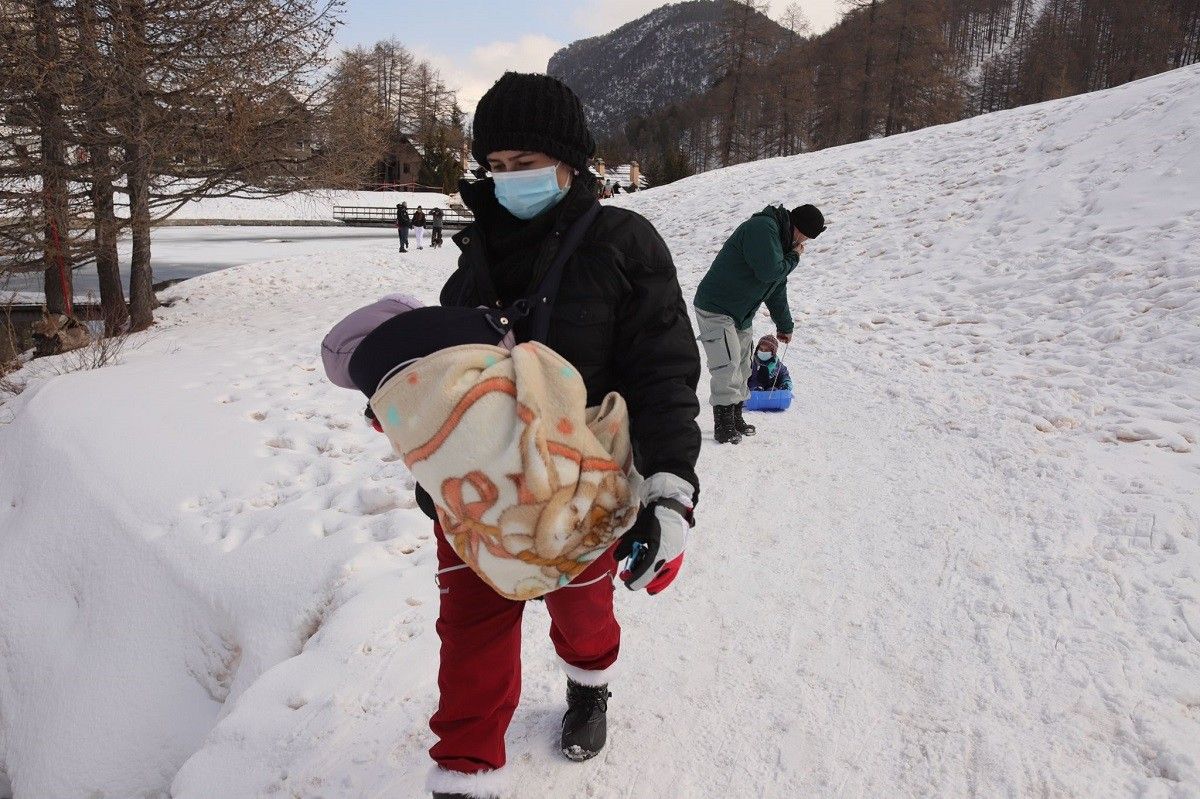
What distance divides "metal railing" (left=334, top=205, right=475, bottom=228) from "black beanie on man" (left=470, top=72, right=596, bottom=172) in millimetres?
31519

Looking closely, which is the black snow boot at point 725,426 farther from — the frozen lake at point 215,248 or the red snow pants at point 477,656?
the frozen lake at point 215,248

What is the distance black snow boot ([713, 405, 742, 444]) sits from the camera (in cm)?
486

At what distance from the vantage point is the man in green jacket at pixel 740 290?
4.45m

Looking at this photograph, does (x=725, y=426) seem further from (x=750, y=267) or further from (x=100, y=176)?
(x=100, y=176)

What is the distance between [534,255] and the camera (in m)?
1.69

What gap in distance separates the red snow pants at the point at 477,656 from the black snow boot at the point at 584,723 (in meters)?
0.37

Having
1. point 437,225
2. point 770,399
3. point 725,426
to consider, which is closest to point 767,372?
point 770,399

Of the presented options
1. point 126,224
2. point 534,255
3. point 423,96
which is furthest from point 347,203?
point 534,255

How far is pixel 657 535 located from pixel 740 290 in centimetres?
342

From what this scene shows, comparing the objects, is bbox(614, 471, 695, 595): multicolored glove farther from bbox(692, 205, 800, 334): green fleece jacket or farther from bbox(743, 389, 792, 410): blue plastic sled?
bbox(743, 389, 792, 410): blue plastic sled

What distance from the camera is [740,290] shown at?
15.2 ft

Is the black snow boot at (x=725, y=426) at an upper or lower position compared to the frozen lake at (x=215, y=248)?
lower

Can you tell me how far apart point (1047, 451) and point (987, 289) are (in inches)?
172

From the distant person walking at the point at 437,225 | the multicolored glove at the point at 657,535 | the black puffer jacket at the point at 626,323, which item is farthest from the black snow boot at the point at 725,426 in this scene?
the distant person walking at the point at 437,225
